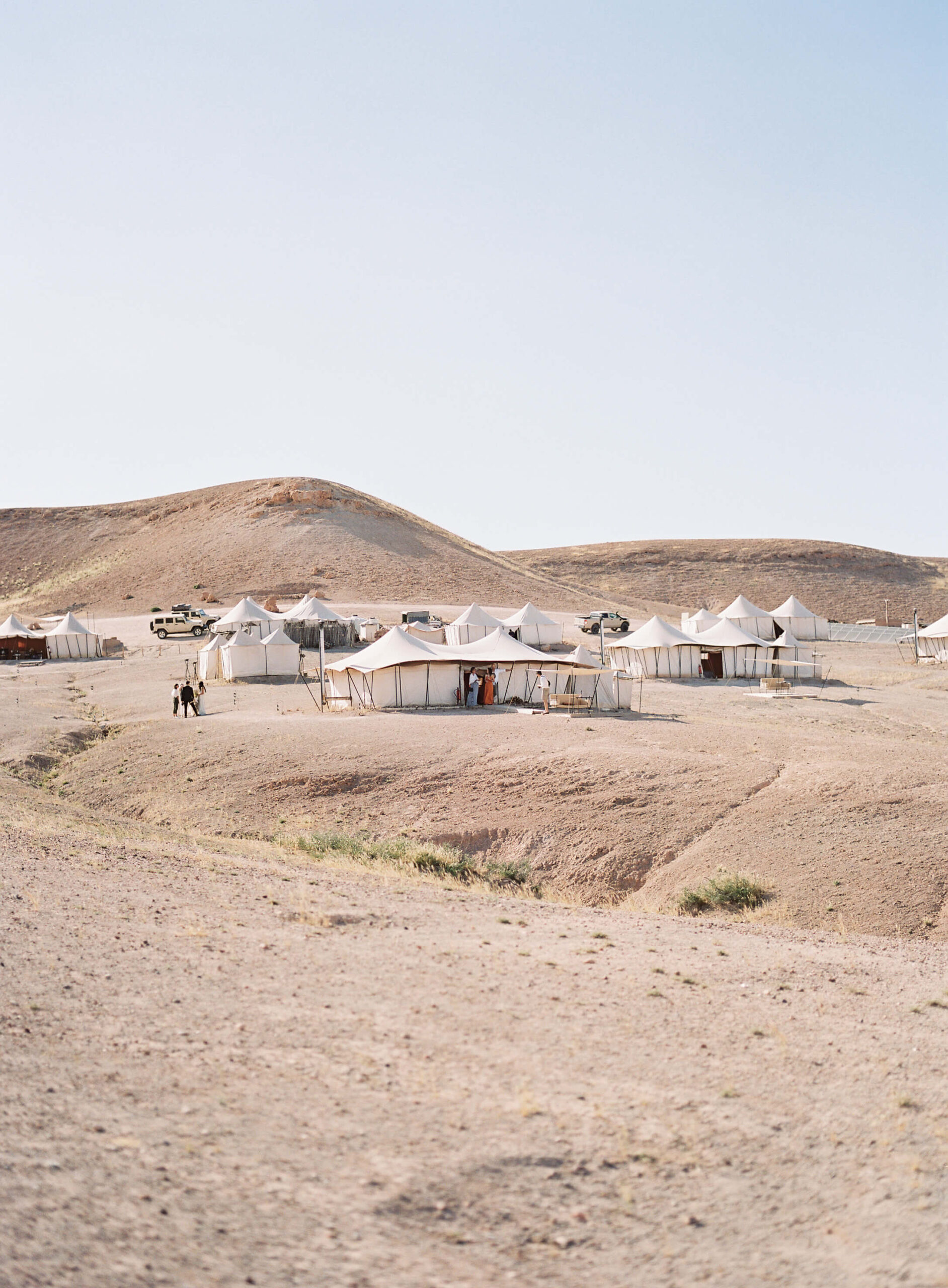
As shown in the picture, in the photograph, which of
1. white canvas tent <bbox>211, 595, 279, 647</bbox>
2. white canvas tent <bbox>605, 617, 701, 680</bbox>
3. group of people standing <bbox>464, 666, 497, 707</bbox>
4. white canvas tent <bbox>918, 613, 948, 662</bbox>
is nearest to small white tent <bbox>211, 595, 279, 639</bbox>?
white canvas tent <bbox>211, 595, 279, 647</bbox>

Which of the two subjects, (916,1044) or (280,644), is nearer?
(916,1044)

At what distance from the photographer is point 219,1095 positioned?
5.48 metres

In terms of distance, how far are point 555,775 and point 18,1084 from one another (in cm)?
1396

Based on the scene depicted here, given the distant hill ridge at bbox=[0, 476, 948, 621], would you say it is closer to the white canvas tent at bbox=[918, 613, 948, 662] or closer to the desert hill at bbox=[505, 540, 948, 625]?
the desert hill at bbox=[505, 540, 948, 625]

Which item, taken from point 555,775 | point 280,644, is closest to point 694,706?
point 555,775

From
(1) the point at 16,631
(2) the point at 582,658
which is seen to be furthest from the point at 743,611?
(1) the point at 16,631

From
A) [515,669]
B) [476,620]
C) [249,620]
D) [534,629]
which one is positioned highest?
[249,620]

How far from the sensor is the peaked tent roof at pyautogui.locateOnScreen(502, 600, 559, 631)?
48322mm

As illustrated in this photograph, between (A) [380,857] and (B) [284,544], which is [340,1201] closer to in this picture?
(A) [380,857]

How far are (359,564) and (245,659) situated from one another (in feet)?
141

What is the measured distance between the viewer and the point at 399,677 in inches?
1131

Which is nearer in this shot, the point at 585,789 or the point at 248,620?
the point at 585,789

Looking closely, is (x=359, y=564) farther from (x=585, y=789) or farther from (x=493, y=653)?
(x=585, y=789)

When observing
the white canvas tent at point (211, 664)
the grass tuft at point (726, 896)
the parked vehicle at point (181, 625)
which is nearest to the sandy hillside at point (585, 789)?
the grass tuft at point (726, 896)
